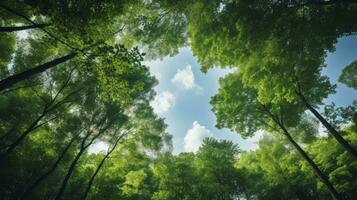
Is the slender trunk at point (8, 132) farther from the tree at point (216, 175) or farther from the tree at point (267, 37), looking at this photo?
the tree at point (216, 175)

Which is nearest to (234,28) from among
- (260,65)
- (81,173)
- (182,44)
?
(260,65)

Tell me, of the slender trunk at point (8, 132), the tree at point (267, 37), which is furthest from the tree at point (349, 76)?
the slender trunk at point (8, 132)

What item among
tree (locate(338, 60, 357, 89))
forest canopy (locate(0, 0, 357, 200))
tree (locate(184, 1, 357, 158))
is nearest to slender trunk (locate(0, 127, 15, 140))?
forest canopy (locate(0, 0, 357, 200))

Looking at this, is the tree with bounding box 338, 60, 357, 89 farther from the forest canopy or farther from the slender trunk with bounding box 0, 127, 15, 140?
the slender trunk with bounding box 0, 127, 15, 140

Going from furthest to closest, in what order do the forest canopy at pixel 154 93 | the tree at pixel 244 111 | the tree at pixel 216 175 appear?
1. the tree at pixel 216 175
2. the tree at pixel 244 111
3. the forest canopy at pixel 154 93

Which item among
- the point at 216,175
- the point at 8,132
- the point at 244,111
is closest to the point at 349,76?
the point at 244,111

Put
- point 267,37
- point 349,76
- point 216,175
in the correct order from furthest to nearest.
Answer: point 216,175 → point 349,76 → point 267,37

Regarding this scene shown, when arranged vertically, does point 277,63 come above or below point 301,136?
below

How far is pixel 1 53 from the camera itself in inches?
447

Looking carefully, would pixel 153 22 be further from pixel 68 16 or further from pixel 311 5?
pixel 311 5

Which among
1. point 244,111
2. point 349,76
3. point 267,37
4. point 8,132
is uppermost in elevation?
point 349,76

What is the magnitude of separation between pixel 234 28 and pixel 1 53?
11233mm

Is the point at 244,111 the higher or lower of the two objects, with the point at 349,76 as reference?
lower

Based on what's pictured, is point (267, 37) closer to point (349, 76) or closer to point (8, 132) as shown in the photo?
point (349, 76)
